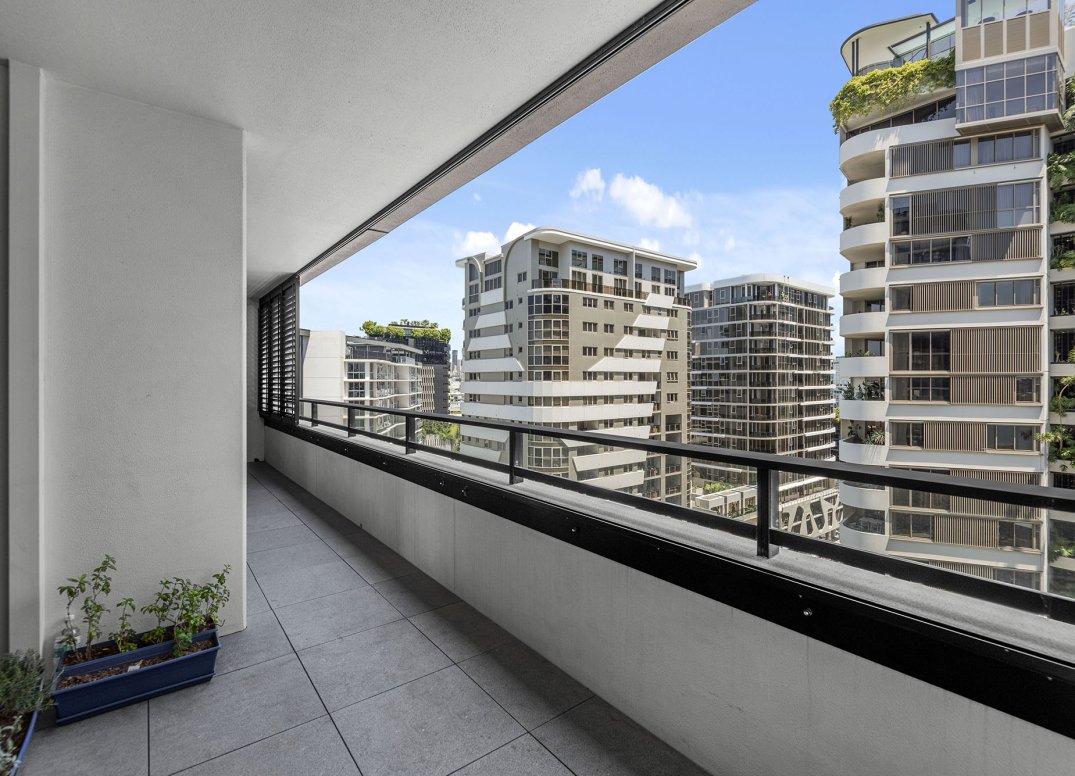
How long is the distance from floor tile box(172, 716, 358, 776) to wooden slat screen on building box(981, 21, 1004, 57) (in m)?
3.26

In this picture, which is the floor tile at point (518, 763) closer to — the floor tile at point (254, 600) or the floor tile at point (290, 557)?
the floor tile at point (254, 600)

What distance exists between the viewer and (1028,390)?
5.12 ft

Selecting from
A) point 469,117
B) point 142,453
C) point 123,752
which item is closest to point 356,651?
point 123,752

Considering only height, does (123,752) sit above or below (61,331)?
below

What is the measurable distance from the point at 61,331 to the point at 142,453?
0.60m

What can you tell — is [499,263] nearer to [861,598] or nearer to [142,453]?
[142,453]

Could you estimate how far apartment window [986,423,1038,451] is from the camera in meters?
1.51

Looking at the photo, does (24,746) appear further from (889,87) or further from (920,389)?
(889,87)

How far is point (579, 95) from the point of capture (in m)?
2.08

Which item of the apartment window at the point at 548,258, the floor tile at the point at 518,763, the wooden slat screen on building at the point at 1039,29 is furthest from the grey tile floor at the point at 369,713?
the apartment window at the point at 548,258

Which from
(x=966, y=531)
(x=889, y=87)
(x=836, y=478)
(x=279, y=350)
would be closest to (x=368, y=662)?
(x=836, y=478)

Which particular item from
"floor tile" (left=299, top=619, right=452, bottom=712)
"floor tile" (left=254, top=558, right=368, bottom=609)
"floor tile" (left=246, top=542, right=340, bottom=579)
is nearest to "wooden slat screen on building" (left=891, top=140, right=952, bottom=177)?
"floor tile" (left=299, top=619, right=452, bottom=712)

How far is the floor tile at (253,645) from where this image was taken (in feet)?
7.14

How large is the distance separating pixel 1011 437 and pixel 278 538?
14.2ft
